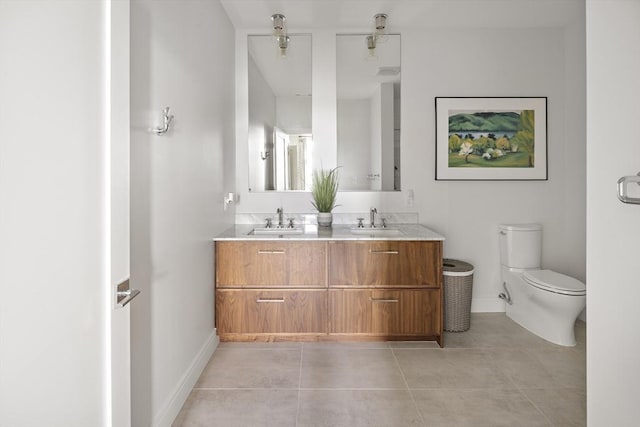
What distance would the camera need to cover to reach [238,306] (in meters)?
2.75

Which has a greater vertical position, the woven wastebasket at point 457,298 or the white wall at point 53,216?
the white wall at point 53,216

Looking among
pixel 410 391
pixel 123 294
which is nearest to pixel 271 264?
pixel 410 391

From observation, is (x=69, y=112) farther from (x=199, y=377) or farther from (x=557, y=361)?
(x=557, y=361)

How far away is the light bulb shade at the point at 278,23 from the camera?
9.96 feet

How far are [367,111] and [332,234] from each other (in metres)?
1.18

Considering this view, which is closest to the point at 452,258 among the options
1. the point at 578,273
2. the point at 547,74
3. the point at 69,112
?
the point at 578,273

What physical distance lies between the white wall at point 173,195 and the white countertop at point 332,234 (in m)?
0.24

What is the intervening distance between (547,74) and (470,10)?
976 mm

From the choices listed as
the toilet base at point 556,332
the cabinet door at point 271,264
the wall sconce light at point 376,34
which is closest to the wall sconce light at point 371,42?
the wall sconce light at point 376,34

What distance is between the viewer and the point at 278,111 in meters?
3.35

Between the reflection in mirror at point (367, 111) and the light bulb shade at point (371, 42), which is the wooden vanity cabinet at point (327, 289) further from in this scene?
the light bulb shade at point (371, 42)

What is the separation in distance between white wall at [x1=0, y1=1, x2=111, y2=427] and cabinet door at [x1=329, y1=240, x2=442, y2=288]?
1.94m

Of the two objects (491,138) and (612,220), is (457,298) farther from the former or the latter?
(612,220)

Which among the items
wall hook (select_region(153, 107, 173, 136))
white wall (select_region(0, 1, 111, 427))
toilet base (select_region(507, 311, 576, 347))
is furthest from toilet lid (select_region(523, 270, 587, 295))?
white wall (select_region(0, 1, 111, 427))
